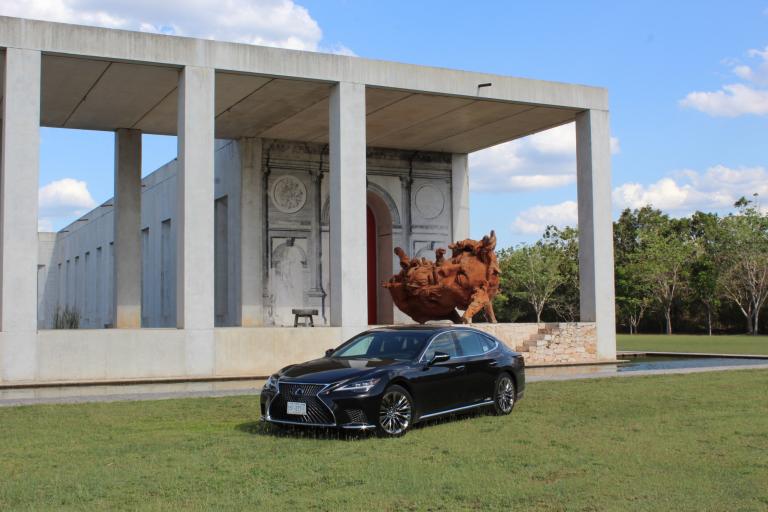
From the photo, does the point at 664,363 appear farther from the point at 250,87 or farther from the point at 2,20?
the point at 2,20

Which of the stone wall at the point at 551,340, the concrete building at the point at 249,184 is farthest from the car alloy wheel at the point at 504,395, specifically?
the stone wall at the point at 551,340

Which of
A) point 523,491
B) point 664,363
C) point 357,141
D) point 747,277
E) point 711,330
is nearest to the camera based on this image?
point 523,491

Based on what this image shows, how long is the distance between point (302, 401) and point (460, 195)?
64.6 feet

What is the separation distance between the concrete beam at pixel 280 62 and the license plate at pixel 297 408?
9964 millimetres

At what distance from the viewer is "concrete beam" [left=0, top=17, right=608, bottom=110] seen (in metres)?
16.3

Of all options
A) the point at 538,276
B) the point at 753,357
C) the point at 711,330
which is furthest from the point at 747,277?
the point at 753,357

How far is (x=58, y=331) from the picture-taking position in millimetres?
15750

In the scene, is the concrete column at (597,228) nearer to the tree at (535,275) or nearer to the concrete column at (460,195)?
the concrete column at (460,195)

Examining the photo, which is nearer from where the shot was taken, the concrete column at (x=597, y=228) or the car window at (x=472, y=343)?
the car window at (x=472, y=343)

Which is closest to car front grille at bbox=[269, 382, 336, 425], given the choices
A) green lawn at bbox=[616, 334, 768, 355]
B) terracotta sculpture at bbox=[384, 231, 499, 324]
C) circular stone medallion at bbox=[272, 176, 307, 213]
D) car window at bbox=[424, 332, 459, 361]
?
car window at bbox=[424, 332, 459, 361]

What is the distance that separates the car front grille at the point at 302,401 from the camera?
30.9 ft

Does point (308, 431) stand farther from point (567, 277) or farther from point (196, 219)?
point (567, 277)

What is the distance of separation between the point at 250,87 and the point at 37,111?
515 cm

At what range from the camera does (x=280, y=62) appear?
726 inches
